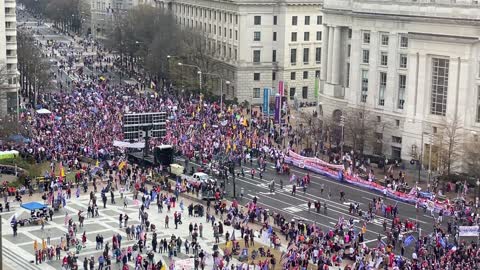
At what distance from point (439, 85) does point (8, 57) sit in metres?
53.8

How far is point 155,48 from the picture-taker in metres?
121

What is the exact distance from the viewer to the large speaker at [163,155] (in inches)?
2820

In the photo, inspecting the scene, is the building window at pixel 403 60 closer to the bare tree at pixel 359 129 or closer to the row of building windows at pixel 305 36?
the bare tree at pixel 359 129

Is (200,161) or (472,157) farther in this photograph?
(200,161)

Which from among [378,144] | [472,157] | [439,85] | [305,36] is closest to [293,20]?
[305,36]

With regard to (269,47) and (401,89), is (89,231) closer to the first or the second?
(401,89)

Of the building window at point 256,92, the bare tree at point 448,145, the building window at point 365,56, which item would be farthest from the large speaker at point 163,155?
the building window at point 256,92

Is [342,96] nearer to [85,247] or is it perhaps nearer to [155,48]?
[155,48]

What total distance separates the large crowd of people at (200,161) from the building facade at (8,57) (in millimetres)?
3660

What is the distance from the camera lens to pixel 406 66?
Answer: 267 ft

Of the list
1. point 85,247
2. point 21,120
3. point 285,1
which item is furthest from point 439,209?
point 285,1

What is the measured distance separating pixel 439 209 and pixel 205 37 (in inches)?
2780

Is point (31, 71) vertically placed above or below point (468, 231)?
above

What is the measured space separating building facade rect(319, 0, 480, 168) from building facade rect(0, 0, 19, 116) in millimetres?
37670
